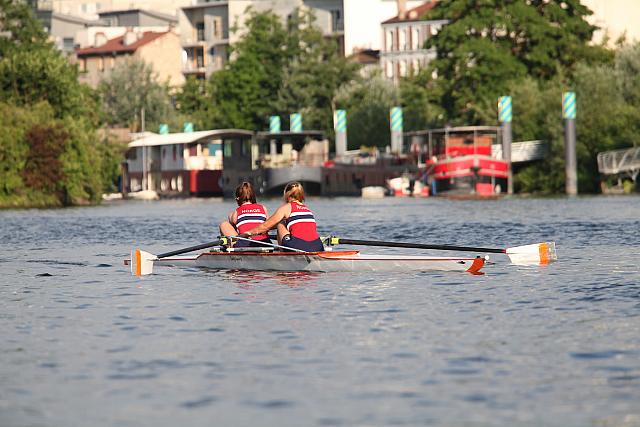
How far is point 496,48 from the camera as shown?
102 meters

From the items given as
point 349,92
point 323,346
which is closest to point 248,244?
point 323,346

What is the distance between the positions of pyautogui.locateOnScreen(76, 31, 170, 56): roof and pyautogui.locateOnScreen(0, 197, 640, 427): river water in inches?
5244

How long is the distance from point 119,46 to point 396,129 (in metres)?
68.6

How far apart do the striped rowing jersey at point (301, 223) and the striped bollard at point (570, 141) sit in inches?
2459

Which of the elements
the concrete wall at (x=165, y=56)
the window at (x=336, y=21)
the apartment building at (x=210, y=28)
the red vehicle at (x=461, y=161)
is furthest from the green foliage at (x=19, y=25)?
the concrete wall at (x=165, y=56)

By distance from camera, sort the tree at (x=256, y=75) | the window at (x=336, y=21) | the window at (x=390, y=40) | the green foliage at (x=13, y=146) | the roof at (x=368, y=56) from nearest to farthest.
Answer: the green foliage at (x=13, y=146) → the tree at (x=256, y=75) → the window at (x=390, y=40) → the roof at (x=368, y=56) → the window at (x=336, y=21)

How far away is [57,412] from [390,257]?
44.8 feet

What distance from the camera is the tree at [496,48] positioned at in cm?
10112

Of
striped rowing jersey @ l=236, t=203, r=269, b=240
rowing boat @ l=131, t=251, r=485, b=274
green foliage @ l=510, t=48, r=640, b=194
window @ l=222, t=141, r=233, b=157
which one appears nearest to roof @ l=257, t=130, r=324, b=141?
window @ l=222, t=141, r=233, b=157

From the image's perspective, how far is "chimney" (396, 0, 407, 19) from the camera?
487ft

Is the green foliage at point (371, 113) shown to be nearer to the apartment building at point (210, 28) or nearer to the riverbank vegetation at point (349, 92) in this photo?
the riverbank vegetation at point (349, 92)

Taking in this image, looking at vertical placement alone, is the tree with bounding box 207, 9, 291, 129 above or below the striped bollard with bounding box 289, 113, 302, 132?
above

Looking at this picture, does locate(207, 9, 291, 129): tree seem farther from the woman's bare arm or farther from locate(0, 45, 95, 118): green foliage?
the woman's bare arm

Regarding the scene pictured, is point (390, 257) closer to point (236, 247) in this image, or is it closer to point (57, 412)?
point (236, 247)
